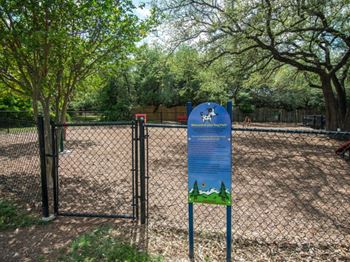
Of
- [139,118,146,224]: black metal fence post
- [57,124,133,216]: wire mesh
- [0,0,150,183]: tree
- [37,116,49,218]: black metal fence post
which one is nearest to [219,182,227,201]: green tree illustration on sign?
[139,118,146,224]: black metal fence post

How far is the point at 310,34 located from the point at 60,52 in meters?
10.8

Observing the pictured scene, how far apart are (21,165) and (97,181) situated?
2.46 meters

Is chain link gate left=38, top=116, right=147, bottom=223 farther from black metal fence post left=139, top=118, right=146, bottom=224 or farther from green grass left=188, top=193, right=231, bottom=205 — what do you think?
green grass left=188, top=193, right=231, bottom=205

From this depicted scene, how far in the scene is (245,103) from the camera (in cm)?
3353

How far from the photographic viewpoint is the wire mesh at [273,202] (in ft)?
11.3

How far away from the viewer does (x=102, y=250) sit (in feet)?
9.55

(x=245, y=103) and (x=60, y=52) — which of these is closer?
(x=60, y=52)

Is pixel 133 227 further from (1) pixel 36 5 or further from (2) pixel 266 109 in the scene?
(2) pixel 266 109

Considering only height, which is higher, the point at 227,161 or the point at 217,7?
the point at 217,7

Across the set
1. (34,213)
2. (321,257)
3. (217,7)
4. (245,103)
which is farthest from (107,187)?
(245,103)

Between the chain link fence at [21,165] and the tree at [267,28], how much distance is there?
679cm

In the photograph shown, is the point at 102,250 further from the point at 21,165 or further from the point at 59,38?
the point at 21,165

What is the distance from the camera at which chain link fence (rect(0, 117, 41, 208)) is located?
4.73 m

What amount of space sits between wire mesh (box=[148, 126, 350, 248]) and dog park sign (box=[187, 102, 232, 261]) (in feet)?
1.79
